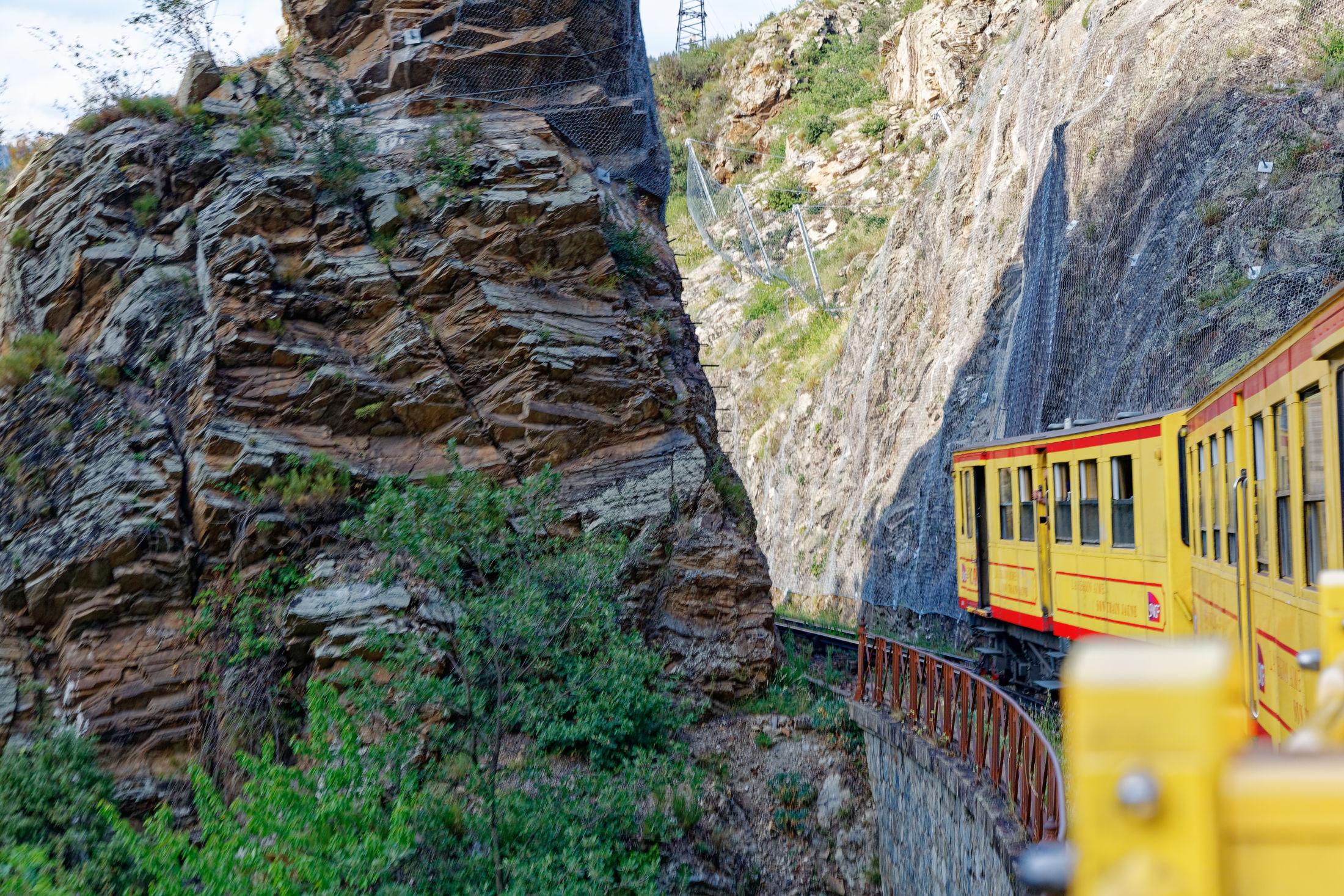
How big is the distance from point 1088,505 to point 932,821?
4348 millimetres

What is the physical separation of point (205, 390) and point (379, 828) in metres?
7.58

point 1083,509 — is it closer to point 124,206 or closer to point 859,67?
point 124,206

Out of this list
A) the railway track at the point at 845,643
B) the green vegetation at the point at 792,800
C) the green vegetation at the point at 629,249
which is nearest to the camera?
the green vegetation at the point at 792,800

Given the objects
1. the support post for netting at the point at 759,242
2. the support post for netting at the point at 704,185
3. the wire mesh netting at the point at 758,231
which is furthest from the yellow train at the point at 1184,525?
the wire mesh netting at the point at 758,231

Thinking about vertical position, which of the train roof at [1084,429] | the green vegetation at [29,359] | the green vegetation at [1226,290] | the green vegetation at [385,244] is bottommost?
the train roof at [1084,429]

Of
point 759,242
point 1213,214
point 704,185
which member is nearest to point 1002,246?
point 1213,214

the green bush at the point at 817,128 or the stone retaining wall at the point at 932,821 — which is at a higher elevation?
the green bush at the point at 817,128

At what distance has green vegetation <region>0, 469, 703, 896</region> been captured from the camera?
10266 mm

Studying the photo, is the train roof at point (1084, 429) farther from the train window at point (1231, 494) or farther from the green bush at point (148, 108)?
the green bush at point (148, 108)

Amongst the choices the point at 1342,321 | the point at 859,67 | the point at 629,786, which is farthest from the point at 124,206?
the point at 859,67

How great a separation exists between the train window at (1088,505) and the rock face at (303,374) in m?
5.76

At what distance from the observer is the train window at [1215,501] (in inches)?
357

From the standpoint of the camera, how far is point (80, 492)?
14727 millimetres

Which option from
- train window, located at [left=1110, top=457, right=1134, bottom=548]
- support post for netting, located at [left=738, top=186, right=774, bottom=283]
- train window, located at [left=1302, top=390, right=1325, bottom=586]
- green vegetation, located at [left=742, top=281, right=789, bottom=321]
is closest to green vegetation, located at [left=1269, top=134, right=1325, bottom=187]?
train window, located at [left=1110, top=457, right=1134, bottom=548]
